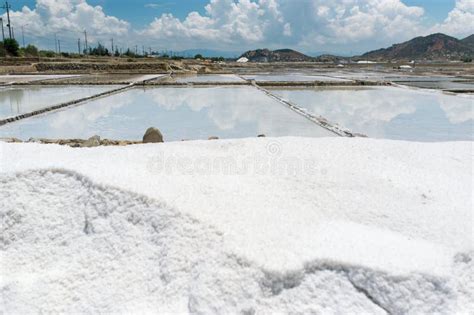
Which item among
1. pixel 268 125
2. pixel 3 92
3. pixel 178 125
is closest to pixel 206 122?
pixel 178 125

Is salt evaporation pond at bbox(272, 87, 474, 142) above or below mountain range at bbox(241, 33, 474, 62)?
below

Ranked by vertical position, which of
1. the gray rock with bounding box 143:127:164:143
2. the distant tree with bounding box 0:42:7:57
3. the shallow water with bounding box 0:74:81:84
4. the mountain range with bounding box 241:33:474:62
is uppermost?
the mountain range with bounding box 241:33:474:62

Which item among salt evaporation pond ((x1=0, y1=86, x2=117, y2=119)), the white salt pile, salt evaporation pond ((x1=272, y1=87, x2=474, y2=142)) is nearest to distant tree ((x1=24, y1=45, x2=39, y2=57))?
salt evaporation pond ((x1=0, y1=86, x2=117, y2=119))

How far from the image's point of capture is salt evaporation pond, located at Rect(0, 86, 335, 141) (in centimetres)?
763

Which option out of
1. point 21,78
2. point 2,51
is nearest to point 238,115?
point 21,78

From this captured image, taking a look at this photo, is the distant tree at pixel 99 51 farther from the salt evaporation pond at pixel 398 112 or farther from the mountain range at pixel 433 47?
the mountain range at pixel 433 47

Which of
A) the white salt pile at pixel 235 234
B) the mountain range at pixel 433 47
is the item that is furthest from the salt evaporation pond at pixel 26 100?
the mountain range at pixel 433 47

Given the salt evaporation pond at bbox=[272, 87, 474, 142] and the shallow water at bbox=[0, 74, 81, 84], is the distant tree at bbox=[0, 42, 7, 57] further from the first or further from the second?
the salt evaporation pond at bbox=[272, 87, 474, 142]

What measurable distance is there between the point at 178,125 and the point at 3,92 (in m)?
9.78

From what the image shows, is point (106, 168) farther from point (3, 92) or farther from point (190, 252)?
point (3, 92)

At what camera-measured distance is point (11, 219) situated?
2.80m

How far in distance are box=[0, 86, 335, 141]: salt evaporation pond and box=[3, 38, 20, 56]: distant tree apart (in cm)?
2742

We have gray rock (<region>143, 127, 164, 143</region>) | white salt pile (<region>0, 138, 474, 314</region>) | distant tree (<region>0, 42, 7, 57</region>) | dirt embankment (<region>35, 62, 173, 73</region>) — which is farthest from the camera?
distant tree (<region>0, 42, 7, 57</region>)

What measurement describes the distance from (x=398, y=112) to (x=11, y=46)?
34617 mm
